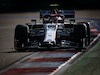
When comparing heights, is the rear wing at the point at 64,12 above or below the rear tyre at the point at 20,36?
above

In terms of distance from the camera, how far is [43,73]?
895 centimetres

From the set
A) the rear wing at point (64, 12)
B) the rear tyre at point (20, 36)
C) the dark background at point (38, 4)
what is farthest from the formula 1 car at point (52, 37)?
the dark background at point (38, 4)

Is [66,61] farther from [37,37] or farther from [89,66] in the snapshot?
[37,37]

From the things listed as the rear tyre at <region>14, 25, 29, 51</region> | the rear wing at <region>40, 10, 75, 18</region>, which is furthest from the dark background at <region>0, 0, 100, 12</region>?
the rear tyre at <region>14, 25, 29, 51</region>

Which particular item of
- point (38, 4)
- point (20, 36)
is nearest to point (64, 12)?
point (20, 36)

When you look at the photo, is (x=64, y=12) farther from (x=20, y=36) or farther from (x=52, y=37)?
(x=20, y=36)

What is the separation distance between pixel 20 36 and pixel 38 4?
31.1 metres

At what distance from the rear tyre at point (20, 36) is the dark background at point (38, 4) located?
25.7 metres

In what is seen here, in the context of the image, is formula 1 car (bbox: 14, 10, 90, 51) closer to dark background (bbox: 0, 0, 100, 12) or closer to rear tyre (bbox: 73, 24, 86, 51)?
rear tyre (bbox: 73, 24, 86, 51)

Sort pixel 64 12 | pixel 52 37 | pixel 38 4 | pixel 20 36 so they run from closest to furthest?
pixel 52 37 → pixel 20 36 → pixel 64 12 → pixel 38 4

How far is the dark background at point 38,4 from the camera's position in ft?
128

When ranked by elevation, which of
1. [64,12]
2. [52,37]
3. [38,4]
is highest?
[38,4]

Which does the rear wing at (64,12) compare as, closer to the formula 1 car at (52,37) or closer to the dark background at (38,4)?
the formula 1 car at (52,37)

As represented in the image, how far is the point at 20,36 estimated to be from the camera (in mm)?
12359
